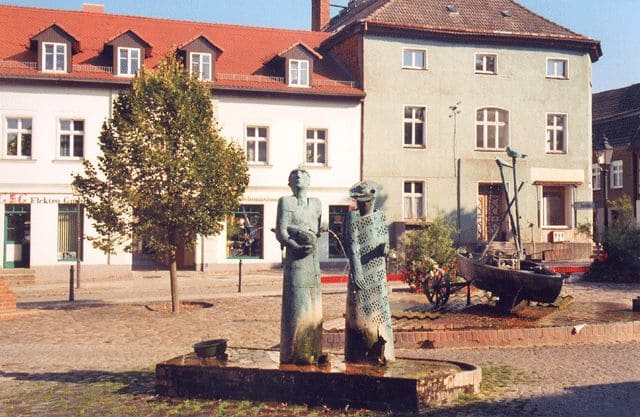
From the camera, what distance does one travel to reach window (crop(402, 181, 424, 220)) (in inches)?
1199

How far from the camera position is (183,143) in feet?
52.7

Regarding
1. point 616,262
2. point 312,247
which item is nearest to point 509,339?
point 312,247

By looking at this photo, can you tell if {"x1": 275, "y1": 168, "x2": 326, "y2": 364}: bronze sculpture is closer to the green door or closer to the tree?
the tree

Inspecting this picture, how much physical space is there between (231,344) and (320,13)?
96.2ft

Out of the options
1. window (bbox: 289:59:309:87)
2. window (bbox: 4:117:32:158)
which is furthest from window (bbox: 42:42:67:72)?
window (bbox: 289:59:309:87)

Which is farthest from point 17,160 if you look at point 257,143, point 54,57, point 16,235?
point 257,143

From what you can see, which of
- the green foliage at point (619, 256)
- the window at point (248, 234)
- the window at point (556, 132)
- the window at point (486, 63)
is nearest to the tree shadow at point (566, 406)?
the green foliage at point (619, 256)

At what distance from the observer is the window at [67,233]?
87.1ft

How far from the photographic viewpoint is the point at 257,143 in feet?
94.3

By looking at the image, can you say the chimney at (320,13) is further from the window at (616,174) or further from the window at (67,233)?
the window at (616,174)

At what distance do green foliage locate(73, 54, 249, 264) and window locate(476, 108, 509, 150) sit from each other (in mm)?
17652

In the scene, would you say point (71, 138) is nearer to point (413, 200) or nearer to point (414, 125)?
point (414, 125)

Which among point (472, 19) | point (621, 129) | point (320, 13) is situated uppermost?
point (320, 13)

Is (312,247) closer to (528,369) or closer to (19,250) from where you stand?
(528,369)
